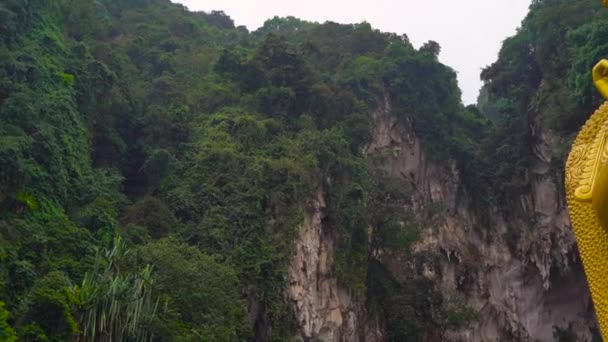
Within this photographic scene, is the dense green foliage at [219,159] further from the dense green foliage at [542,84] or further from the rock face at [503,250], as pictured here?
the rock face at [503,250]

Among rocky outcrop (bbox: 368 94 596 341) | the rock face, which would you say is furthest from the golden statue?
rocky outcrop (bbox: 368 94 596 341)

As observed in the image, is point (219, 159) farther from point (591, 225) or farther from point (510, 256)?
point (591, 225)

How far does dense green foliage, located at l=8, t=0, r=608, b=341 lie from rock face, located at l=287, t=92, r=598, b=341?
409mm

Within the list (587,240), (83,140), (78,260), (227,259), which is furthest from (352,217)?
(587,240)

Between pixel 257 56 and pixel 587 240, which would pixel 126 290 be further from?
pixel 257 56

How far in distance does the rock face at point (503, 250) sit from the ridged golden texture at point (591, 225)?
1194cm

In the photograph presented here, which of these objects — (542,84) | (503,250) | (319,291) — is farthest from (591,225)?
(542,84)

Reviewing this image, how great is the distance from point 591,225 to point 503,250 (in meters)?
14.8

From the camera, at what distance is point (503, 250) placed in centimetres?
1894

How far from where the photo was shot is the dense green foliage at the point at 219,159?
10.0m

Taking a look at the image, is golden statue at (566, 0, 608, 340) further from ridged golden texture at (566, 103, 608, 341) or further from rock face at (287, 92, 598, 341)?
rock face at (287, 92, 598, 341)

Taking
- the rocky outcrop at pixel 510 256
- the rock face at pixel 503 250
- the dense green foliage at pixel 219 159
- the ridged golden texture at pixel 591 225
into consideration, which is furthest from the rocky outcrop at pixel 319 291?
the ridged golden texture at pixel 591 225

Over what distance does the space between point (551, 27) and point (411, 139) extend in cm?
440

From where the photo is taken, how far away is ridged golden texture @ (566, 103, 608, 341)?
4.54 meters
